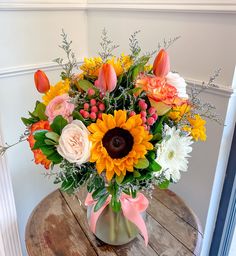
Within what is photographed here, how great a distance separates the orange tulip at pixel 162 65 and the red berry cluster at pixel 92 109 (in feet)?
0.54

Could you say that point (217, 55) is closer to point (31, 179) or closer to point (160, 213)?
point (160, 213)

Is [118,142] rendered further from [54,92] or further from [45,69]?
[45,69]

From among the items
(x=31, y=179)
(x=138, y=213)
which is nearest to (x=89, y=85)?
(x=138, y=213)

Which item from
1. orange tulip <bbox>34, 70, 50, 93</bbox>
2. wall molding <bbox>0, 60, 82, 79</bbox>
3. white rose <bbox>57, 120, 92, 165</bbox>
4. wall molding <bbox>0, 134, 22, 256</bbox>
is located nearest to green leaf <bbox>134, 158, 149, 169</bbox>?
white rose <bbox>57, 120, 92, 165</bbox>

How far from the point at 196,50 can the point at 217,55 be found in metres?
A: 0.09

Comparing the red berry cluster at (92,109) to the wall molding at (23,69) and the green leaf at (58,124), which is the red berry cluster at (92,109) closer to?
the green leaf at (58,124)

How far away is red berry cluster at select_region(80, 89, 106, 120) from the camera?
611mm

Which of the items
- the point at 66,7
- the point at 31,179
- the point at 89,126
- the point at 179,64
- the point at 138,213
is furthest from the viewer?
the point at 31,179

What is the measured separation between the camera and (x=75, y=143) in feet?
1.92

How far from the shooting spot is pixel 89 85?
0.66 meters

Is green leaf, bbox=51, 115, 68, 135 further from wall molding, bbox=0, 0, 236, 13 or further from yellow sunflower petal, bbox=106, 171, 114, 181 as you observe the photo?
wall molding, bbox=0, 0, 236, 13

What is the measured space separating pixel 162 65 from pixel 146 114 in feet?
0.43

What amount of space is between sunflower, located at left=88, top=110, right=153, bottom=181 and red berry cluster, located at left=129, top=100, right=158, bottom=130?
2cm

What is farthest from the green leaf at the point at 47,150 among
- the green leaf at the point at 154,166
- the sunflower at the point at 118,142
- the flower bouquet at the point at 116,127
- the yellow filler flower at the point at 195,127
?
the yellow filler flower at the point at 195,127
